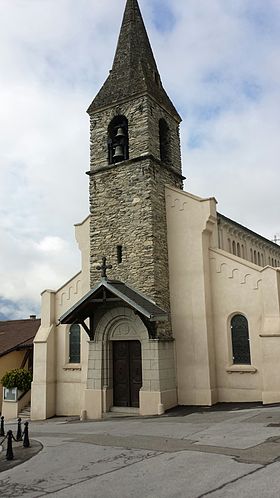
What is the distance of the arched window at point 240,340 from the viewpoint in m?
18.1

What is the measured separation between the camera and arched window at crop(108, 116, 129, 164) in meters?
20.6

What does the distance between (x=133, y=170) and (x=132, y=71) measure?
5184 millimetres

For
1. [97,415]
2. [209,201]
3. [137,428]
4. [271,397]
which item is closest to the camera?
[137,428]

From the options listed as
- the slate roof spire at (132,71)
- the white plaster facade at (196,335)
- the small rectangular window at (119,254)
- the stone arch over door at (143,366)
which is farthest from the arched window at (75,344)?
the slate roof spire at (132,71)

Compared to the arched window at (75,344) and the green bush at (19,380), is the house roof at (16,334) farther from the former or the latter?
the arched window at (75,344)

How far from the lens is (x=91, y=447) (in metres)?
11.6

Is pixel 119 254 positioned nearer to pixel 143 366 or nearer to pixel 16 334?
pixel 143 366

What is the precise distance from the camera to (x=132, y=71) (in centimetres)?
2155

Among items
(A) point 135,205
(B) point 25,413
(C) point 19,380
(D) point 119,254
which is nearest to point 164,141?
(A) point 135,205

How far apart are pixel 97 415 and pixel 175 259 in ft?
23.3

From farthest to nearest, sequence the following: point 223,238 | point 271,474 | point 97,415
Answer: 1. point 223,238
2. point 97,415
3. point 271,474

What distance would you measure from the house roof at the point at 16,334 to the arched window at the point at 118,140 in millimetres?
12688

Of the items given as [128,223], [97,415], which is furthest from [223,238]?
[97,415]

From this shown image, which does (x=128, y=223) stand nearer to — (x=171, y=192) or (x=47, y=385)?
(x=171, y=192)
